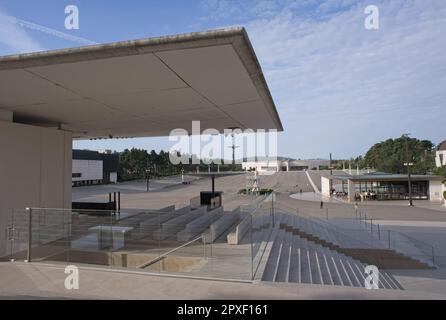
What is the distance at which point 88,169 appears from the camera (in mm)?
60375

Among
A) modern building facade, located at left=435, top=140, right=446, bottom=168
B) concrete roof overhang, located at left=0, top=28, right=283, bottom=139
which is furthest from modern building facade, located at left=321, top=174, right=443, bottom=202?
modern building facade, located at left=435, top=140, right=446, bottom=168

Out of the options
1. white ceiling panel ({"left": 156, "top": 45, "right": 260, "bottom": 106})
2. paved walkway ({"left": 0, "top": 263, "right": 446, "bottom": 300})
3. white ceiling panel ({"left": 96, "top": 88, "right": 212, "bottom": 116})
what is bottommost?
paved walkway ({"left": 0, "top": 263, "right": 446, "bottom": 300})

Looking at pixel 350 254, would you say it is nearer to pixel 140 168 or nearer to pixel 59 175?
pixel 59 175

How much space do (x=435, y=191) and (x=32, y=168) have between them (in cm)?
4017

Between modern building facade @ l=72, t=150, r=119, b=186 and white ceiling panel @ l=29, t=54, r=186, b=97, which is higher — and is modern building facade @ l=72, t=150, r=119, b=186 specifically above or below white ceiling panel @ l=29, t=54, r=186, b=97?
below

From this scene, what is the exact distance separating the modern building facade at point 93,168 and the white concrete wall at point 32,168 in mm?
47161

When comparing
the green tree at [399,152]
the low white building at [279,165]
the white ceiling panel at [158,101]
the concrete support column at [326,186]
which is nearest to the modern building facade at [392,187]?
the concrete support column at [326,186]

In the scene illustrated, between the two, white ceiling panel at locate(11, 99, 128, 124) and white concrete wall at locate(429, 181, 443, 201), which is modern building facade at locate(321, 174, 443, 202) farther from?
white ceiling panel at locate(11, 99, 128, 124)

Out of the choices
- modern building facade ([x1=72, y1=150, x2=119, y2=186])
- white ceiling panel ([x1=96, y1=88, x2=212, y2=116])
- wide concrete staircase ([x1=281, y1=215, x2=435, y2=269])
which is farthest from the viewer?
modern building facade ([x1=72, y1=150, x2=119, y2=186])

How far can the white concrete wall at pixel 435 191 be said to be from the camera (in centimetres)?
3588

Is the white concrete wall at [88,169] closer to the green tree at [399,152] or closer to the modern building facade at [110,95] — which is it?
the modern building facade at [110,95]

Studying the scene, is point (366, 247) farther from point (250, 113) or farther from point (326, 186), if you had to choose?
point (326, 186)

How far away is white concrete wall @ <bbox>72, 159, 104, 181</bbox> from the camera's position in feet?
188

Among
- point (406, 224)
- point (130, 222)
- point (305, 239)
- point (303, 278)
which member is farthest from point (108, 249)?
point (406, 224)
